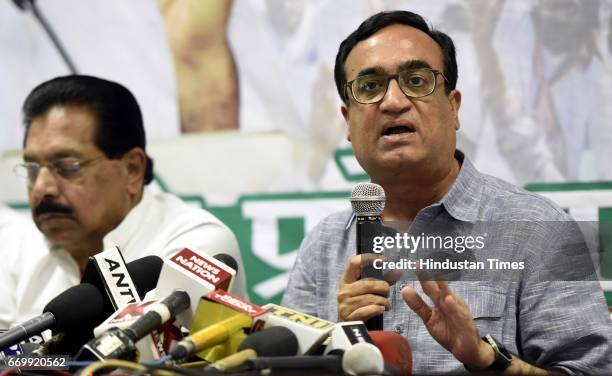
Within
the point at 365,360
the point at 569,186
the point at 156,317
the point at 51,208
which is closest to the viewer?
the point at 365,360

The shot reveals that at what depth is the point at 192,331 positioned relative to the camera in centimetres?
128

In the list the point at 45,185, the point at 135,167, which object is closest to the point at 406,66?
the point at 135,167

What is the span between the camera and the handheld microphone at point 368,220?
4.55 ft

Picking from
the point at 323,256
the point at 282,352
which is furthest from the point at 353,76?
the point at 282,352

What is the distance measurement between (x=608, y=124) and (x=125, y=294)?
1.71m

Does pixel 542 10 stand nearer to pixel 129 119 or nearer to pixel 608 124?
pixel 608 124

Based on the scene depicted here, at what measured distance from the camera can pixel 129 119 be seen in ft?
9.43

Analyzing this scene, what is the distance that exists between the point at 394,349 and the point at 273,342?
21 centimetres

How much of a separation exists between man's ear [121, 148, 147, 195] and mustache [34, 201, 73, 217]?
25 centimetres

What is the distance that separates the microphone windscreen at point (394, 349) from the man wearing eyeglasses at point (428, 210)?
0.20 metres

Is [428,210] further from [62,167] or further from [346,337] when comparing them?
[62,167]

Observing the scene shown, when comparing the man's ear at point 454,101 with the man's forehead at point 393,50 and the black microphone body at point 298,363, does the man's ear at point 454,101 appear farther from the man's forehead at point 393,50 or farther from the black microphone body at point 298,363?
the black microphone body at point 298,363

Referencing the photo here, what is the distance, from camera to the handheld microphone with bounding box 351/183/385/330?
4.55 feet

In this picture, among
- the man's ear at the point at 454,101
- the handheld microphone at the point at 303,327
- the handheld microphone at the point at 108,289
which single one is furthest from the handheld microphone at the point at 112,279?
the man's ear at the point at 454,101
